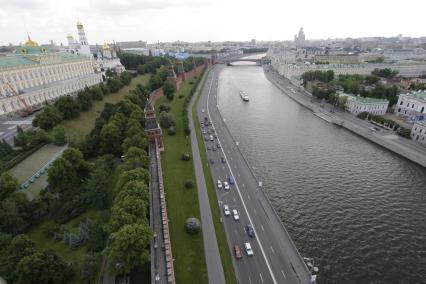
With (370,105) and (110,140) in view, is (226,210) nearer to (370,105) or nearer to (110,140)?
(110,140)

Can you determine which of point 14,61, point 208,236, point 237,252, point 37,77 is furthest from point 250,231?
point 14,61

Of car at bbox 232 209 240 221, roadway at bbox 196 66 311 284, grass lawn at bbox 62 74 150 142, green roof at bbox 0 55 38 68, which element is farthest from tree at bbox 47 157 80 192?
green roof at bbox 0 55 38 68

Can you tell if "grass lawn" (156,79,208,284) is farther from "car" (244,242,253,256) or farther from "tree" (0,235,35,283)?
"tree" (0,235,35,283)

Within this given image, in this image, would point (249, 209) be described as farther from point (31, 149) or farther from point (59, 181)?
point (31, 149)

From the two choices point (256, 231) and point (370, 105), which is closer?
point (256, 231)

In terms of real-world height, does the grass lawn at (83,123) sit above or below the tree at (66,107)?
below

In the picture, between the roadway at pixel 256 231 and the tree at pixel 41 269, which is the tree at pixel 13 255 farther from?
the roadway at pixel 256 231

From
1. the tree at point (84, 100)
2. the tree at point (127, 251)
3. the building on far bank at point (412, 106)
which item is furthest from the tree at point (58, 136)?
the building on far bank at point (412, 106)
